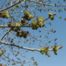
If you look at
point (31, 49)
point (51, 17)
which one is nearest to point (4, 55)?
point (31, 49)

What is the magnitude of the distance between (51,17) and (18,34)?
3.86 ft

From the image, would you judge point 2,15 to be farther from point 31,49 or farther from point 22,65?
point 22,65

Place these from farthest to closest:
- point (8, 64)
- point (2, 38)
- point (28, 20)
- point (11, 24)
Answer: point (8, 64)
point (2, 38)
point (11, 24)
point (28, 20)

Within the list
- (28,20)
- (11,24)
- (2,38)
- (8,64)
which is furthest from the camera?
(8,64)

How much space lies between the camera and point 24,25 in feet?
28.4

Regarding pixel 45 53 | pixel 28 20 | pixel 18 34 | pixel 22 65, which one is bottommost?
pixel 22 65

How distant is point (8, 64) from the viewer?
469 inches

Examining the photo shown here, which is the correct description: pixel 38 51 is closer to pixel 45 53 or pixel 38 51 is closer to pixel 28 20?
pixel 45 53

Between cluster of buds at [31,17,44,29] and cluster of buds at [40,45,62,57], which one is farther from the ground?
cluster of buds at [31,17,44,29]

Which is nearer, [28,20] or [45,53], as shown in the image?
[28,20]

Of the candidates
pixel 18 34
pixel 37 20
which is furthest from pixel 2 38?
pixel 37 20

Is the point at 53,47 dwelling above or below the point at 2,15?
below

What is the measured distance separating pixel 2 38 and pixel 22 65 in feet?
8.51

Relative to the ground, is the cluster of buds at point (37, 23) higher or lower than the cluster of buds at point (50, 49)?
higher
